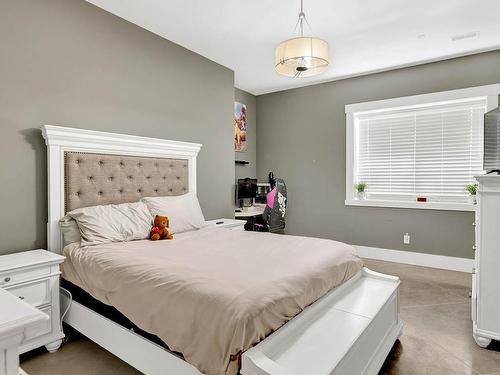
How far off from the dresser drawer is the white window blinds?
3.86 m

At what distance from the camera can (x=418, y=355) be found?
1957 mm

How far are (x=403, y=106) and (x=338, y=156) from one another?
1.06 metres

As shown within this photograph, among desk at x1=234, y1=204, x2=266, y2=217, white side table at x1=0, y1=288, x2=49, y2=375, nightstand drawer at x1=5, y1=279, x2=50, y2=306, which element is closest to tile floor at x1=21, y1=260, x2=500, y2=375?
nightstand drawer at x1=5, y1=279, x2=50, y2=306

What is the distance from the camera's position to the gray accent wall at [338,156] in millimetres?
3693

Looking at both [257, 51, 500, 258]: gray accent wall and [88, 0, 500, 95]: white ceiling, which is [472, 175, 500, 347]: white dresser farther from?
[257, 51, 500, 258]: gray accent wall

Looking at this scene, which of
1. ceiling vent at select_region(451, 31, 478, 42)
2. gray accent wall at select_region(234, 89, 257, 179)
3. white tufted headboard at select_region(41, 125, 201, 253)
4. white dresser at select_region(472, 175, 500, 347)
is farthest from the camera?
gray accent wall at select_region(234, 89, 257, 179)

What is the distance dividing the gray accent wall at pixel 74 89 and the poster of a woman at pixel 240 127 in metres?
1.10

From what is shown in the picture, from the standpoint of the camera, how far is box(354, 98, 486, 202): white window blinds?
3.67m

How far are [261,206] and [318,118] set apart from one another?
162 centimetres

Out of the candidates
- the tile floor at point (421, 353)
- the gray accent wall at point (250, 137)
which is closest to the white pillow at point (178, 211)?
the tile floor at point (421, 353)

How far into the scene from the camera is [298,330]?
148 centimetres

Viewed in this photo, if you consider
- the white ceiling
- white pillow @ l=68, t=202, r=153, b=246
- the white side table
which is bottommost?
the white side table

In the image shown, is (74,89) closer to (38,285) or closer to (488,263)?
A: (38,285)

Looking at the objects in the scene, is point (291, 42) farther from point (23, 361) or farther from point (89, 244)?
point (23, 361)
